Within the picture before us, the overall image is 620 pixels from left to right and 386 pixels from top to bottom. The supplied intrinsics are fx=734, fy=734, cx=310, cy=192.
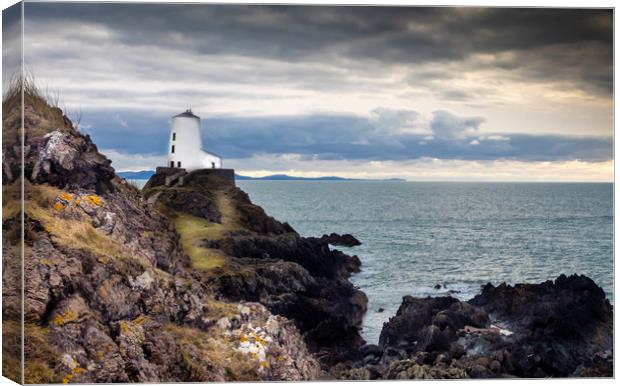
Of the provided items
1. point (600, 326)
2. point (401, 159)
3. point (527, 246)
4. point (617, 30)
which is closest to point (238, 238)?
point (401, 159)

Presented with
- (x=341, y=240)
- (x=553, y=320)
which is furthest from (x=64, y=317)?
(x=341, y=240)

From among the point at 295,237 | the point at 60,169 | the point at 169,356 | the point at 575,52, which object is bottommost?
the point at 169,356

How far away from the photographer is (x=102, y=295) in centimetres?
1380

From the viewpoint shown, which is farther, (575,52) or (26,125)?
(575,52)

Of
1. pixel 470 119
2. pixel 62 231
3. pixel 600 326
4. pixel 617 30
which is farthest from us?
pixel 470 119

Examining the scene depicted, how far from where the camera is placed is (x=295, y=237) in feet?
71.7

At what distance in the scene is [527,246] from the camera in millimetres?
18484

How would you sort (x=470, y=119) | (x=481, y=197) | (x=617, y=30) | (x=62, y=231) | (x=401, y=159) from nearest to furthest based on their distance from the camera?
(x=62, y=231) < (x=617, y=30) < (x=470, y=119) < (x=401, y=159) < (x=481, y=197)

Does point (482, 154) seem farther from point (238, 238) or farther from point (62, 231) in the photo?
point (62, 231)

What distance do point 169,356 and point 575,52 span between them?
35.7ft

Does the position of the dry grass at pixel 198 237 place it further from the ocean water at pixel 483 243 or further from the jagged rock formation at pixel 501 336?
the jagged rock formation at pixel 501 336

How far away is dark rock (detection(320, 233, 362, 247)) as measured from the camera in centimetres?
2286

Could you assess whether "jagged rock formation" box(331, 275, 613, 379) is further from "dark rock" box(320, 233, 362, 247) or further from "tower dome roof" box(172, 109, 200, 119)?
"tower dome roof" box(172, 109, 200, 119)

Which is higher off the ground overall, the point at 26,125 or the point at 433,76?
the point at 433,76
